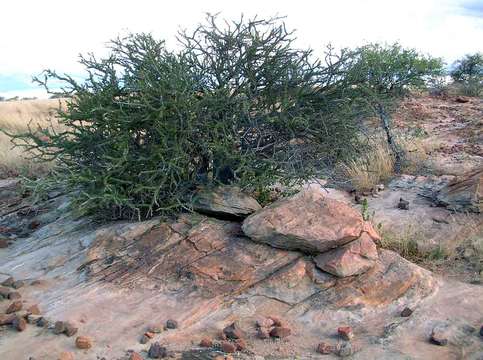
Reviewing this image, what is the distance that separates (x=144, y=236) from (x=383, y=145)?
4441mm

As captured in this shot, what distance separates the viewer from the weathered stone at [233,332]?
4090 mm

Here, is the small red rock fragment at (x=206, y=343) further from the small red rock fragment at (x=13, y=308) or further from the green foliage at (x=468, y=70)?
the green foliage at (x=468, y=70)

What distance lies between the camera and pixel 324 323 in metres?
4.34

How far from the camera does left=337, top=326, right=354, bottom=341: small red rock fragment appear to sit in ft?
13.4

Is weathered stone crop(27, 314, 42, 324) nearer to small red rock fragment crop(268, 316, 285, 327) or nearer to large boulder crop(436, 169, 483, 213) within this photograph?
small red rock fragment crop(268, 316, 285, 327)

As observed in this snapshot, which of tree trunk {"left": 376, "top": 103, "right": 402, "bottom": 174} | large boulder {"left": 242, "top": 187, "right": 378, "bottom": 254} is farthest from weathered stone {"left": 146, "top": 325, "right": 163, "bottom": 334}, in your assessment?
tree trunk {"left": 376, "top": 103, "right": 402, "bottom": 174}

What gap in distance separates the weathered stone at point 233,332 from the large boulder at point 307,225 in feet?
3.27

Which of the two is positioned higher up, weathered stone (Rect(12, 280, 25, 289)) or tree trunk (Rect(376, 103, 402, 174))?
tree trunk (Rect(376, 103, 402, 174))

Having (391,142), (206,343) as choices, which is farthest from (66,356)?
(391,142)

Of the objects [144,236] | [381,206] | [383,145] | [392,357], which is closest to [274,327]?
[392,357]

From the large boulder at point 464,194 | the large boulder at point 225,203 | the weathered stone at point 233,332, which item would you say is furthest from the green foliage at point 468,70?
the weathered stone at point 233,332

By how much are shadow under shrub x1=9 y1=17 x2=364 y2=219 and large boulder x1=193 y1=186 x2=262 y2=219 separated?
13cm

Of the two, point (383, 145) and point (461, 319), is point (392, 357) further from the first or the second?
point (383, 145)

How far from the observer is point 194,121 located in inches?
217
